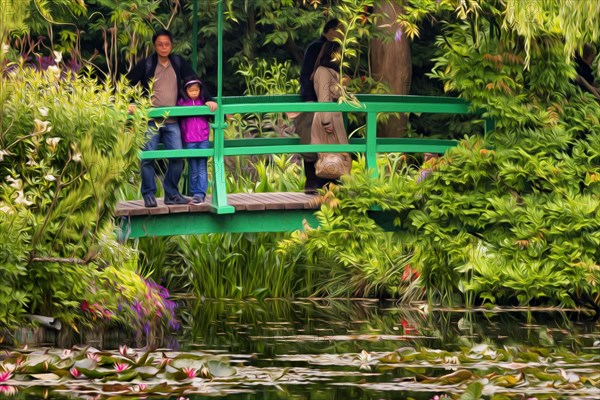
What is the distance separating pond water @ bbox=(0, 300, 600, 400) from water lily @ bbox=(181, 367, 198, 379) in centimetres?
2

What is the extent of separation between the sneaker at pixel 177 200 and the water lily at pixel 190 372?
466cm

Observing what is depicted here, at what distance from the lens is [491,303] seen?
51.0 ft

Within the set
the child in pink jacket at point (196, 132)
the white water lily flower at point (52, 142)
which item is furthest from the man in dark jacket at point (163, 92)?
the white water lily flower at point (52, 142)

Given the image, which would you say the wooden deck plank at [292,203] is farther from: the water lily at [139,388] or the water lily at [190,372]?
the water lily at [139,388]

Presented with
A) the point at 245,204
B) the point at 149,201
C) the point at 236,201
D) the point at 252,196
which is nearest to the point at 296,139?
the point at 252,196

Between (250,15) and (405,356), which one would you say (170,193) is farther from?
(250,15)

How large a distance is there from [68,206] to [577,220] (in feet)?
16.5

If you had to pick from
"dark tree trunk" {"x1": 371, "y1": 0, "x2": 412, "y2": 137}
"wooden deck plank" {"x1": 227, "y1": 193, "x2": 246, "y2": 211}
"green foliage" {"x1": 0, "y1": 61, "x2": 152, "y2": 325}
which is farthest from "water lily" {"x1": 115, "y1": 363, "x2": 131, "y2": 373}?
"dark tree trunk" {"x1": 371, "y1": 0, "x2": 412, "y2": 137}

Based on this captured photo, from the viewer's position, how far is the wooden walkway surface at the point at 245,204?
15.3 metres

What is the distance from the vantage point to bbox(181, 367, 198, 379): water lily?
1109 centimetres

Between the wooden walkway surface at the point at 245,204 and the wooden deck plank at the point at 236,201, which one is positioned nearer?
the wooden walkway surface at the point at 245,204

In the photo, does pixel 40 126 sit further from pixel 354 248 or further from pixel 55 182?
pixel 354 248

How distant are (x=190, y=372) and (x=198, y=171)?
4846mm

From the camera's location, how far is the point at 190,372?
11.1 m
